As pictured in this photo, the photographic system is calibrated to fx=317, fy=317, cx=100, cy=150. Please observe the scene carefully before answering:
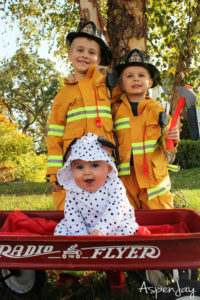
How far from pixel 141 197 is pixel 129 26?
201 cm

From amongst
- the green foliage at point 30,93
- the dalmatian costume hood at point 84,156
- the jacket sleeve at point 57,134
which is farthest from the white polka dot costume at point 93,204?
the green foliage at point 30,93

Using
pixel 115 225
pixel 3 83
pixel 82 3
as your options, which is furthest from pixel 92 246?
pixel 3 83

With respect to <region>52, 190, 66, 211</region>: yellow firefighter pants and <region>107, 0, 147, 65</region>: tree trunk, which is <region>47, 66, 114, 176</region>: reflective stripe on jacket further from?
<region>107, 0, 147, 65</region>: tree trunk

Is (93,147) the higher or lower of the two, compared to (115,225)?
higher

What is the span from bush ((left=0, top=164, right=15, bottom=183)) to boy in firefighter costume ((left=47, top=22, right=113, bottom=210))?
34.2 ft

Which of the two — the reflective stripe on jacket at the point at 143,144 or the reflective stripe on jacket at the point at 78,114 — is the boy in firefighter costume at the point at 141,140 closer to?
the reflective stripe on jacket at the point at 143,144

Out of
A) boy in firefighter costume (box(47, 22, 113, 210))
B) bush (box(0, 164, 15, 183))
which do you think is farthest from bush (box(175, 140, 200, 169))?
boy in firefighter costume (box(47, 22, 113, 210))

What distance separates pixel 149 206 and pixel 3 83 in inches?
919

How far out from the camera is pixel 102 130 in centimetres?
285

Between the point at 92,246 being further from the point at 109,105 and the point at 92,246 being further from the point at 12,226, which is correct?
the point at 109,105

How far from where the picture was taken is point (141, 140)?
2902 millimetres

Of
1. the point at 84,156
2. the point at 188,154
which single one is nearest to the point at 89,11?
the point at 84,156

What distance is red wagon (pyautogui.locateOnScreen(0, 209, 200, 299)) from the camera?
168cm

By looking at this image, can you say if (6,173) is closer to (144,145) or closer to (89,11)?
(89,11)
